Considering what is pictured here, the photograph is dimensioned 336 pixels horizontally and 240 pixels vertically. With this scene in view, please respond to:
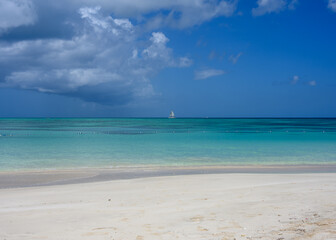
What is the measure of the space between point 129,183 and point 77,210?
4.39 m

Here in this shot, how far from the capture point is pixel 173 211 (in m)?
8.04

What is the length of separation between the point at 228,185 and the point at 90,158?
14711 mm

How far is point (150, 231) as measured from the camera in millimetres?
6512

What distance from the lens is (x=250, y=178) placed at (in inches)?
543

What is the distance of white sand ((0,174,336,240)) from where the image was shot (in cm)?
635

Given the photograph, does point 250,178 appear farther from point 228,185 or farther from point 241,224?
point 241,224

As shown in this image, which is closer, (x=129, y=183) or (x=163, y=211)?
(x=163, y=211)

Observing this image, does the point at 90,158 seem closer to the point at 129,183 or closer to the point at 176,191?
the point at 129,183

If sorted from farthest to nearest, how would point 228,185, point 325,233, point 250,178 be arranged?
point 250,178, point 228,185, point 325,233

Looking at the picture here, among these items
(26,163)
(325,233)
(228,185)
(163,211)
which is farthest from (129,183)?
(26,163)

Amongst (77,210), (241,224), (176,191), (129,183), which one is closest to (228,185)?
(176,191)

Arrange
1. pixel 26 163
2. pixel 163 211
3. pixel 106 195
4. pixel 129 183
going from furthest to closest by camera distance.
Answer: pixel 26 163 → pixel 129 183 → pixel 106 195 → pixel 163 211

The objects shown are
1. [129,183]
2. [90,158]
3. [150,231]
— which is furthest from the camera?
[90,158]

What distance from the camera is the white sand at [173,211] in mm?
6352
